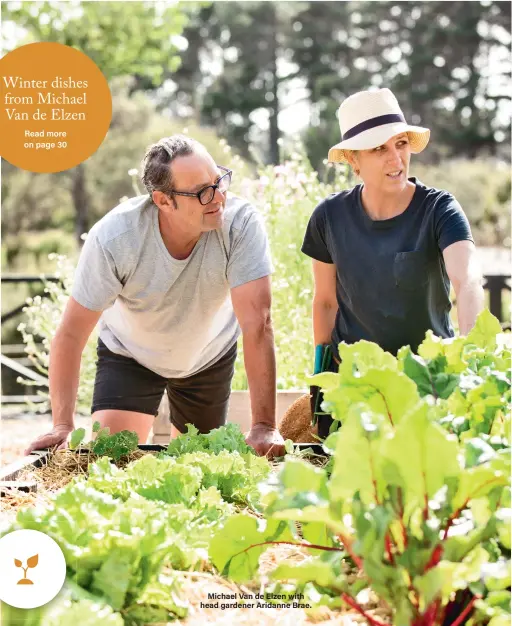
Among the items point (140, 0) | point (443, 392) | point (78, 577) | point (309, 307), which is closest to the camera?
point (78, 577)

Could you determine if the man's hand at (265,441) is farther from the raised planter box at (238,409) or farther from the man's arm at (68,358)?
the raised planter box at (238,409)

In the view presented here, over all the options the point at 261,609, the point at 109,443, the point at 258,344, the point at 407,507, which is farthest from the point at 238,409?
the point at 407,507

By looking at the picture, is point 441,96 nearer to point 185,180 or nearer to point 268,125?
point 268,125

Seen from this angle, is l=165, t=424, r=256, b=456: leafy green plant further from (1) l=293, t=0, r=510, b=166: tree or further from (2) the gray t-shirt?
A: (1) l=293, t=0, r=510, b=166: tree

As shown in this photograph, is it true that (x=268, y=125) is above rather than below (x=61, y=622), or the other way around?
above

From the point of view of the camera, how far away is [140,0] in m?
11.5

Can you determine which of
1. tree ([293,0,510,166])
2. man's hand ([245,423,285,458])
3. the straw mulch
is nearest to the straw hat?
man's hand ([245,423,285,458])

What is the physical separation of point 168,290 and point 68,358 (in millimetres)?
421

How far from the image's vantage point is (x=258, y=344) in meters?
2.64

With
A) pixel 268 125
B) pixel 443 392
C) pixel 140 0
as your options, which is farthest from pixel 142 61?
pixel 443 392

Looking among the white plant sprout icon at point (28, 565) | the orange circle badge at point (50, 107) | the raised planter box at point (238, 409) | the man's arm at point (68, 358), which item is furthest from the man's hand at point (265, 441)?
the raised planter box at point (238, 409)

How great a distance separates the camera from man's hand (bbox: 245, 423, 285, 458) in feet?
7.54

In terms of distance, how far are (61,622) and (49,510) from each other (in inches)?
10.0

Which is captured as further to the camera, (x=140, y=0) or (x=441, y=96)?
(x=441, y=96)
